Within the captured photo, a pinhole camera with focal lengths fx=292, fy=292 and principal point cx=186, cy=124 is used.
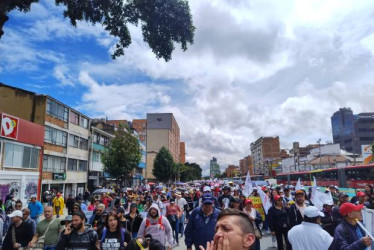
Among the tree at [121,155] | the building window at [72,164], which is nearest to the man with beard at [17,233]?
the tree at [121,155]

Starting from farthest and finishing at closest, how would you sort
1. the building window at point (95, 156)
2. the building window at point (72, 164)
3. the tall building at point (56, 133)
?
the building window at point (95, 156) < the building window at point (72, 164) < the tall building at point (56, 133)

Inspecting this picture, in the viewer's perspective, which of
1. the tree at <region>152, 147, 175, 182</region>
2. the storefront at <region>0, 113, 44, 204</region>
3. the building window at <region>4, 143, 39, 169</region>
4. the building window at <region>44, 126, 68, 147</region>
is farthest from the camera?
the tree at <region>152, 147, 175, 182</region>

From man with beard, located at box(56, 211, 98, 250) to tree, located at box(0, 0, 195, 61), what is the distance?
18.3 ft

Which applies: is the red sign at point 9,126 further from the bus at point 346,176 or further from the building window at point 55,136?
the bus at point 346,176

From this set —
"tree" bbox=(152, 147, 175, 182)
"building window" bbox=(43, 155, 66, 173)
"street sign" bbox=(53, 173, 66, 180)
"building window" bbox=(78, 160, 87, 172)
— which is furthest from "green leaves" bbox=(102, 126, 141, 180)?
"tree" bbox=(152, 147, 175, 182)

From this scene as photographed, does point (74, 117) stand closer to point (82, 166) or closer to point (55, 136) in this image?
point (55, 136)

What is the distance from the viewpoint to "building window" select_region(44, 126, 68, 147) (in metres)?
31.7

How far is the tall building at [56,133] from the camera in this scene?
3092cm

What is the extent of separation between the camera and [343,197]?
7832mm

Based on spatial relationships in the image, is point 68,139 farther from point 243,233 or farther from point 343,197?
point 243,233

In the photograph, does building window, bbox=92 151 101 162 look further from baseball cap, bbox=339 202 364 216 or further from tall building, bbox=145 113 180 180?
tall building, bbox=145 113 180 180

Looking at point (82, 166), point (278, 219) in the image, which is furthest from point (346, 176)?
point (82, 166)

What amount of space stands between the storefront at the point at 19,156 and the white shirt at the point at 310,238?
23.6 meters

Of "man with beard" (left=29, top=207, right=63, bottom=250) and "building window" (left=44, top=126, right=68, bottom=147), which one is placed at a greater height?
"building window" (left=44, top=126, right=68, bottom=147)
